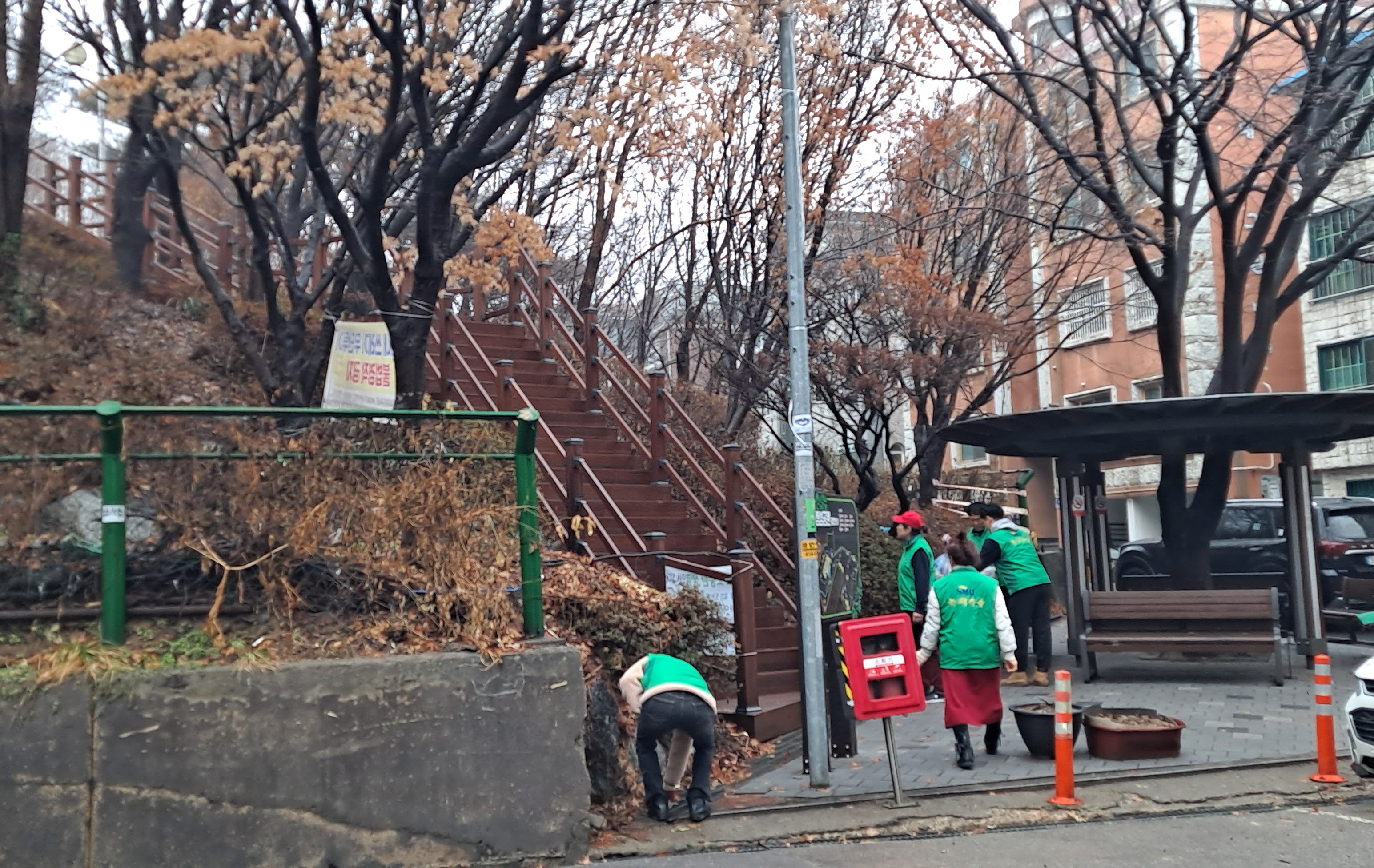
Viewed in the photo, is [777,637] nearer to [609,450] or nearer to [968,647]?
Result: [968,647]

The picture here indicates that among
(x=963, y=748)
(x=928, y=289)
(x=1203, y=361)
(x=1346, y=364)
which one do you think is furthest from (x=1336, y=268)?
(x=963, y=748)

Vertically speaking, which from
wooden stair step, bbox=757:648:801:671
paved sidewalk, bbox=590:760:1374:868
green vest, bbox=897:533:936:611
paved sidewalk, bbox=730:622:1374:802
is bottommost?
paved sidewalk, bbox=590:760:1374:868

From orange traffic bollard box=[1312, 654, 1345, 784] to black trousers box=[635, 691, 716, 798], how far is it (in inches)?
155

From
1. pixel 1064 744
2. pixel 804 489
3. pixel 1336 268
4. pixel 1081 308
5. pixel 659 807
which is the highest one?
pixel 1336 268

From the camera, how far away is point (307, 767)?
5754 mm

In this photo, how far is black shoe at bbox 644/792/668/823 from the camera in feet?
22.2

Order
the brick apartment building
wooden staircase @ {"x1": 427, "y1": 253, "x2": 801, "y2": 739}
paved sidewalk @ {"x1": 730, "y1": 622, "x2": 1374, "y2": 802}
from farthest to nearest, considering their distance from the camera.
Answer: the brick apartment building, wooden staircase @ {"x1": 427, "y1": 253, "x2": 801, "y2": 739}, paved sidewalk @ {"x1": 730, "y1": 622, "x2": 1374, "y2": 802}

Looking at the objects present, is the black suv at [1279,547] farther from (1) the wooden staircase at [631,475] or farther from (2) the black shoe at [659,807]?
(2) the black shoe at [659,807]

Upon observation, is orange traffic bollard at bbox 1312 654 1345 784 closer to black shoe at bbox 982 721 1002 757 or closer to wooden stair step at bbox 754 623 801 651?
black shoe at bbox 982 721 1002 757

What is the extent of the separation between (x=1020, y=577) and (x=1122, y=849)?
475 centimetres

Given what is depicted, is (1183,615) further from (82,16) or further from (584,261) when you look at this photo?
(584,261)

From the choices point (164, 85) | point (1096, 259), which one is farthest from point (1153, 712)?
point (1096, 259)

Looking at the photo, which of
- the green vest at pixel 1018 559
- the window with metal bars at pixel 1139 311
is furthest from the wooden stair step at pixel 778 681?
the window with metal bars at pixel 1139 311

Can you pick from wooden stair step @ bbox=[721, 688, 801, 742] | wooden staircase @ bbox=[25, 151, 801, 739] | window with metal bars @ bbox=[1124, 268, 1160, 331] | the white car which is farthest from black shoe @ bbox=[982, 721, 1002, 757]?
window with metal bars @ bbox=[1124, 268, 1160, 331]
